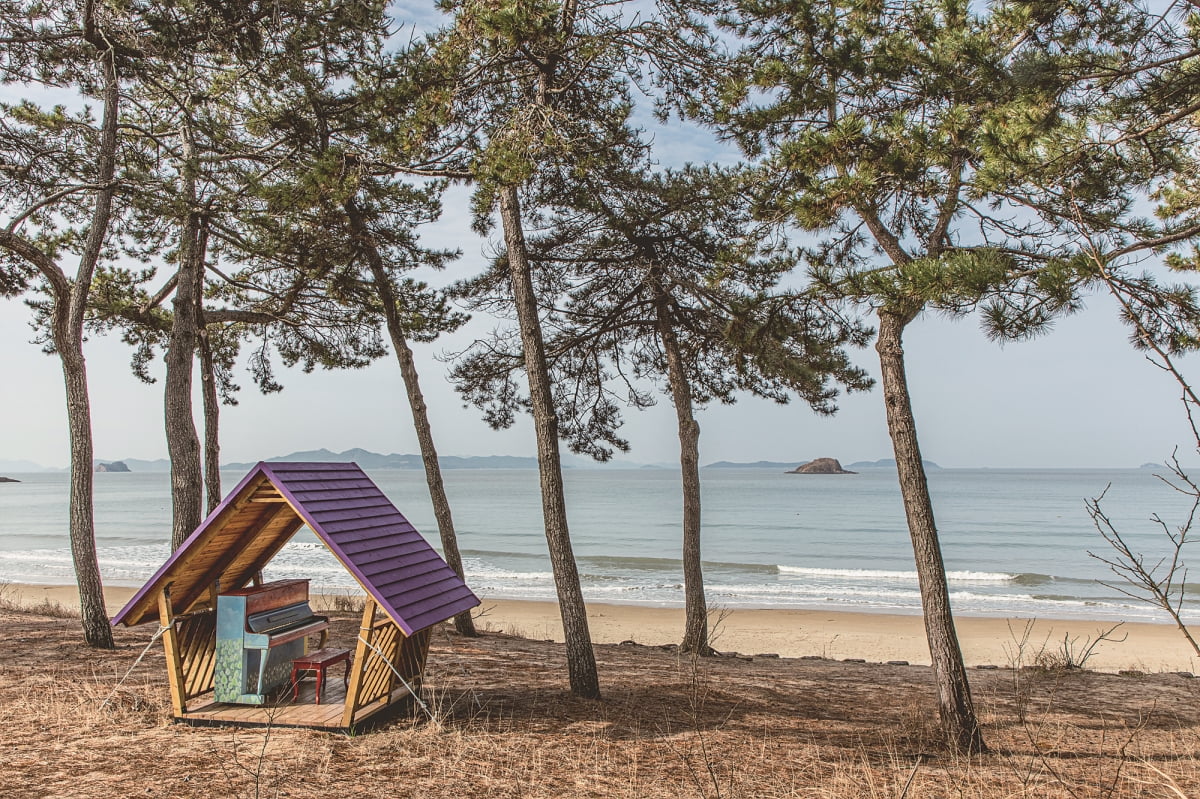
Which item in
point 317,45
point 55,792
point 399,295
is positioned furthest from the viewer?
point 399,295

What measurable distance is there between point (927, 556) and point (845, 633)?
9.85 meters

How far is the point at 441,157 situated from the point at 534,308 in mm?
2056

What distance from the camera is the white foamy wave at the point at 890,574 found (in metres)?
24.2

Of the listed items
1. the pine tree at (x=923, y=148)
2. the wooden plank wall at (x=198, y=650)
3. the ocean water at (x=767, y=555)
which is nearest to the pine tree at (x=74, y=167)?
the wooden plank wall at (x=198, y=650)

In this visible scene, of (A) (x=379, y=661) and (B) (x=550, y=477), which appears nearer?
(A) (x=379, y=661)

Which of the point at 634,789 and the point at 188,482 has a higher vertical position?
the point at 188,482

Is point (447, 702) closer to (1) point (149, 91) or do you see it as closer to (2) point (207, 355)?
(2) point (207, 355)

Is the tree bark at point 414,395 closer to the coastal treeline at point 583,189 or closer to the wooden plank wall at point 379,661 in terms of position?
the coastal treeline at point 583,189

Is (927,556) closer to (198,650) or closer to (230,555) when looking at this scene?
(230,555)

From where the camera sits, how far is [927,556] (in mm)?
5883

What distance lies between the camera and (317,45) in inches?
347

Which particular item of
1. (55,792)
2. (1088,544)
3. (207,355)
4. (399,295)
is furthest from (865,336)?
(1088,544)

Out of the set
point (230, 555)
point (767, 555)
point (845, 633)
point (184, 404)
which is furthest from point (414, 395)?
point (767, 555)

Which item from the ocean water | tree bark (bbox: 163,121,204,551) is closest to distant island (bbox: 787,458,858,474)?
the ocean water
